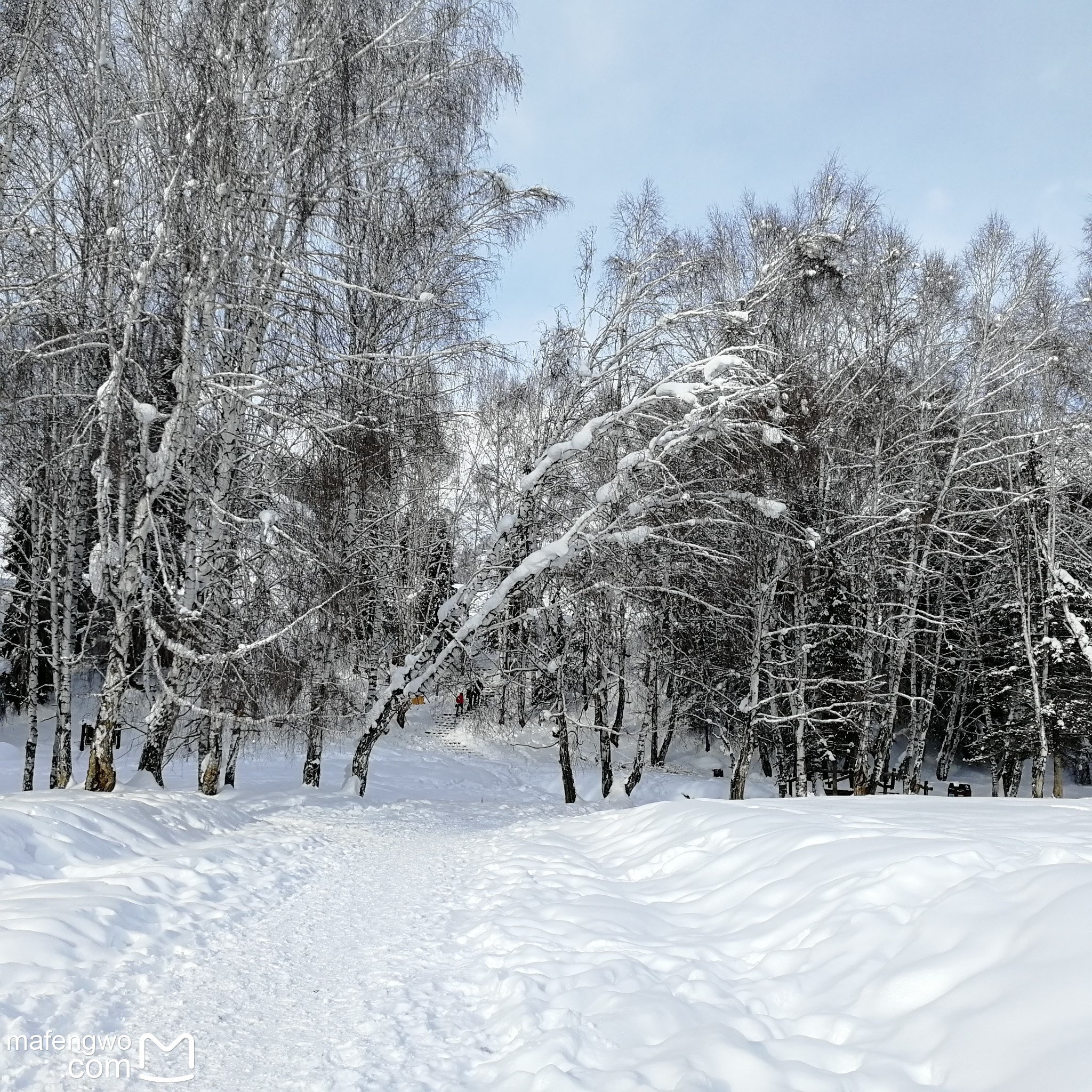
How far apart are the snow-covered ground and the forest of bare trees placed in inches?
126

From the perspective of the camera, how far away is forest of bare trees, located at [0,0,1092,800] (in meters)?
7.99

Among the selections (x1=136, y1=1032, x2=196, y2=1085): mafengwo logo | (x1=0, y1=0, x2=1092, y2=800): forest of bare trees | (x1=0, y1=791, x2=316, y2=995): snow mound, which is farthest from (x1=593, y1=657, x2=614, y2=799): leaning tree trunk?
(x1=136, y1=1032, x2=196, y2=1085): mafengwo logo

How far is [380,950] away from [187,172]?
7494mm

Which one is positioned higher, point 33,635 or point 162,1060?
point 33,635

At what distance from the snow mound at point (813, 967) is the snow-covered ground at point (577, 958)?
0.05ft

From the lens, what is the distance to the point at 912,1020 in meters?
2.86

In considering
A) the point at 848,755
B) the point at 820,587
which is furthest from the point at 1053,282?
the point at 848,755

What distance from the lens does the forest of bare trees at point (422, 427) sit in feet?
26.2

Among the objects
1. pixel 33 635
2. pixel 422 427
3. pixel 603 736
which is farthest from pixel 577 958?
pixel 603 736

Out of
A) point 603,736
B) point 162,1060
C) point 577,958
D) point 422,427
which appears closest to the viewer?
point 162,1060

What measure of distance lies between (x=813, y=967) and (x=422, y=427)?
779cm

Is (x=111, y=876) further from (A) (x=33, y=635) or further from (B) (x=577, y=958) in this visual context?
(A) (x=33, y=635)

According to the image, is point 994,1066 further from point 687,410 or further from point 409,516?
point 409,516

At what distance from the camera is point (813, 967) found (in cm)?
358
